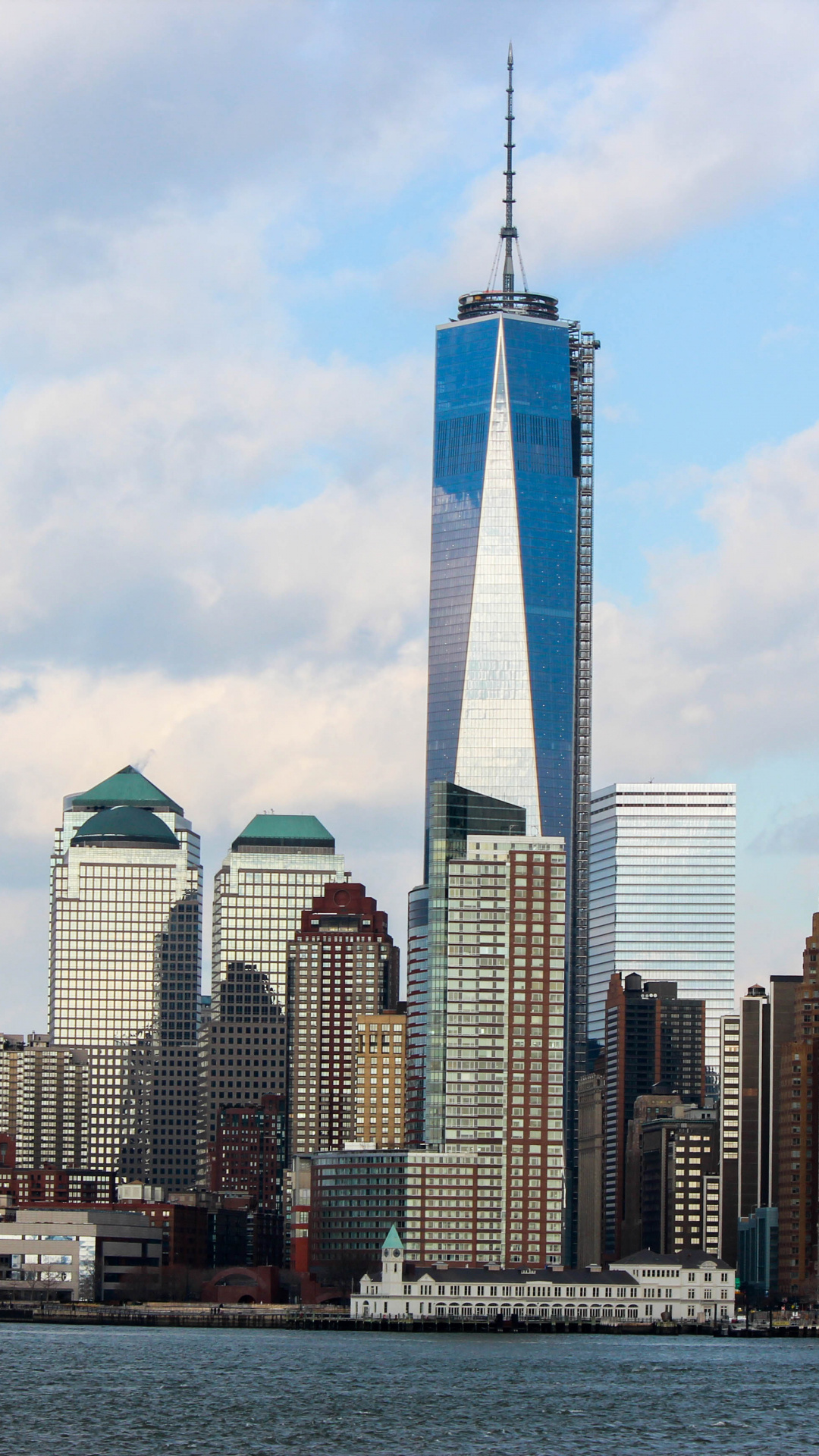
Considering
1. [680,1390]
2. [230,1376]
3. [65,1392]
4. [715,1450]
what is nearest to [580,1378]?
[680,1390]

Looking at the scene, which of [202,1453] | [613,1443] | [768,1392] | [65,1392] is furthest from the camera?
[768,1392]

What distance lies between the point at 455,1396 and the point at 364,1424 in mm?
22726

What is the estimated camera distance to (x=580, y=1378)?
199m

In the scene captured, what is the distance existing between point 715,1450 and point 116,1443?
31351 millimetres

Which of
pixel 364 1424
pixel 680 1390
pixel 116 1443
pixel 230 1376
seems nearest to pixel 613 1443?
pixel 364 1424

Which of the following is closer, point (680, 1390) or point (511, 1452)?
point (511, 1452)

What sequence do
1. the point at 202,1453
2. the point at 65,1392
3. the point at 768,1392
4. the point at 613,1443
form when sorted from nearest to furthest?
the point at 202,1453, the point at 613,1443, the point at 65,1392, the point at 768,1392

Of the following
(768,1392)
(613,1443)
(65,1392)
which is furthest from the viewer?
(768,1392)

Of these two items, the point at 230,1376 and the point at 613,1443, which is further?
the point at 230,1376

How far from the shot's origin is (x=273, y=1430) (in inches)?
6043

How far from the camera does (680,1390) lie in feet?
625

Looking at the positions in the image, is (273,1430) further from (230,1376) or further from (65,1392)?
(230,1376)

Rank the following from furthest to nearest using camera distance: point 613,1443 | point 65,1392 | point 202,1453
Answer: point 65,1392, point 613,1443, point 202,1453

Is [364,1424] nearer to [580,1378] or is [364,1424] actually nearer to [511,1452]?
[511,1452]
